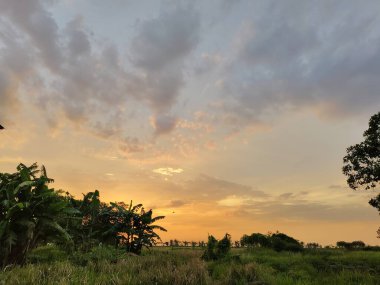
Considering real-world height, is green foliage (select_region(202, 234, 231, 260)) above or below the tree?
below

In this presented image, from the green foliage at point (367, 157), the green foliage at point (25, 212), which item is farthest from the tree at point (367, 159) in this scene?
the green foliage at point (25, 212)

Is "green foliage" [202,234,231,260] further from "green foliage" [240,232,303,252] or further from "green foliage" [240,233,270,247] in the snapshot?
"green foliage" [240,233,270,247]

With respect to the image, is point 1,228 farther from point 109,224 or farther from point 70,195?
point 70,195

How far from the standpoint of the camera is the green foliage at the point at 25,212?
57.1 feet

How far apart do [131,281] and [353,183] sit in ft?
69.0

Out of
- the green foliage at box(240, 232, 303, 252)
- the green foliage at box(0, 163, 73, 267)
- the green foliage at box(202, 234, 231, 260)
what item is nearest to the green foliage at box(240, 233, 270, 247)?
the green foliage at box(240, 232, 303, 252)

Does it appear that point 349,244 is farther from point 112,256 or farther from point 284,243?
point 112,256

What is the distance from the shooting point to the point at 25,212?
18234 millimetres

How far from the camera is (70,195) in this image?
107 feet

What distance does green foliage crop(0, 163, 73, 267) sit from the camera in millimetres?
17406

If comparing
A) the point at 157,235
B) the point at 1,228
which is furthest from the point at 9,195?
the point at 157,235

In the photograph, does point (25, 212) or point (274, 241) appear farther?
point (274, 241)

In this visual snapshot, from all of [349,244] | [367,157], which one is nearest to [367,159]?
[367,157]

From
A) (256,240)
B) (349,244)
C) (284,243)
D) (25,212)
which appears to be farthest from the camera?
(349,244)
